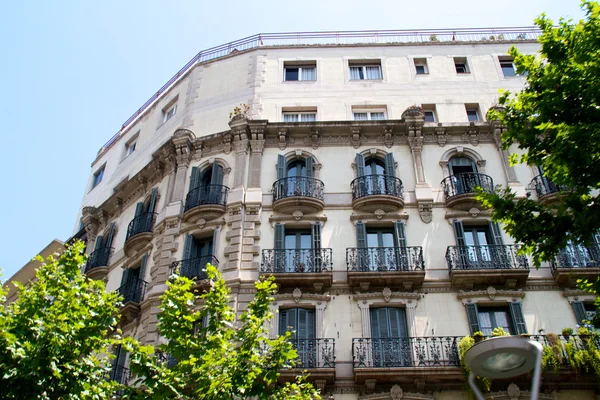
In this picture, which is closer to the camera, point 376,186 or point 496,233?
point 496,233

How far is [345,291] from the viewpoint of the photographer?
18.6 metres

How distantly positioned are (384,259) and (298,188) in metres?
4.19

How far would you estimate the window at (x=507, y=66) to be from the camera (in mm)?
25859

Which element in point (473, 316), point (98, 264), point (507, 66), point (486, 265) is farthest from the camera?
point (507, 66)

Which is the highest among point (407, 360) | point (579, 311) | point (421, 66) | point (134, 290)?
point (421, 66)

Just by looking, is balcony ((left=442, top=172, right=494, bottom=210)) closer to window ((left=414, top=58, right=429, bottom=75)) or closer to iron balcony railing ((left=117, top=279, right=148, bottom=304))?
window ((left=414, top=58, right=429, bottom=75))

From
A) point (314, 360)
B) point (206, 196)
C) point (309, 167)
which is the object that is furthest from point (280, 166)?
point (314, 360)

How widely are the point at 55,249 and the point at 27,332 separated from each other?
20.3 metres

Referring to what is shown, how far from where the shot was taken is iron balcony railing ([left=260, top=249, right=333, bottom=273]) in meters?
19.0

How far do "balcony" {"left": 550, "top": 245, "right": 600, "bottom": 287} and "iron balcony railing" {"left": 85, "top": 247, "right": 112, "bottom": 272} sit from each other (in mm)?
17519

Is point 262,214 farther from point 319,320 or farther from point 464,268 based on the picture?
point 464,268

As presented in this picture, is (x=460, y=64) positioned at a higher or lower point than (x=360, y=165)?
higher

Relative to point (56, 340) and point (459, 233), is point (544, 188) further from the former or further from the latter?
point (56, 340)

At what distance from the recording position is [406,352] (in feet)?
55.5
